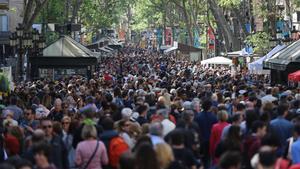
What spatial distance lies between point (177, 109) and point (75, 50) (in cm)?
2089

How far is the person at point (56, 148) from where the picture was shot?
11375mm

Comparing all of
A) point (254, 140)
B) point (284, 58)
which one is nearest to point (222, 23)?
point (284, 58)

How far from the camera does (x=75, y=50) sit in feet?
125

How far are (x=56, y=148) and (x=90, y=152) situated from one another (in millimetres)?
440

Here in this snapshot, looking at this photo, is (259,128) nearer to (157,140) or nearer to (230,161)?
(157,140)

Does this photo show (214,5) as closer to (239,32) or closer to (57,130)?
(239,32)

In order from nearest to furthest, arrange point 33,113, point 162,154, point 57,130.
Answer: point 162,154 → point 57,130 → point 33,113

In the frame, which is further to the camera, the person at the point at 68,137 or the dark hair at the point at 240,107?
the dark hair at the point at 240,107

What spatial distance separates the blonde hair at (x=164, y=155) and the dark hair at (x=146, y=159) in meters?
0.44

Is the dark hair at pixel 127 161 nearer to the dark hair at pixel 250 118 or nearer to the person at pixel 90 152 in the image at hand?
the person at pixel 90 152

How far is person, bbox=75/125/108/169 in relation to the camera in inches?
453

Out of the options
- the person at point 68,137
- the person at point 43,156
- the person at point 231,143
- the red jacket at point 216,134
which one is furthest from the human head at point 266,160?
the red jacket at point 216,134

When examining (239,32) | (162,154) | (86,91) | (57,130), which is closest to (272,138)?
(162,154)

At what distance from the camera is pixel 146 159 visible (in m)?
8.80
